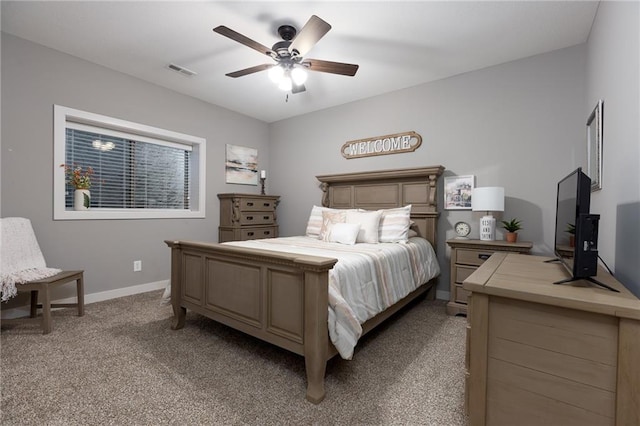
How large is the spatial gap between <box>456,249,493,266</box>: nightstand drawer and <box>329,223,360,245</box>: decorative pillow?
1048 millimetres

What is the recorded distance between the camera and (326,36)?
8.41 feet

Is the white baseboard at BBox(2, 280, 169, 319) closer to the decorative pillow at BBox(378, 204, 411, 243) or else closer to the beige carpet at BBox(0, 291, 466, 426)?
the beige carpet at BBox(0, 291, 466, 426)

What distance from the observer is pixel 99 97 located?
10.3 feet

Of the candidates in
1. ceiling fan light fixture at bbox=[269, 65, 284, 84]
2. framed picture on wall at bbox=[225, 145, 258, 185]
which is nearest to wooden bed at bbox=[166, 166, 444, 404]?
ceiling fan light fixture at bbox=[269, 65, 284, 84]

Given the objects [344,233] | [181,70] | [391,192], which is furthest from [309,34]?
[391,192]

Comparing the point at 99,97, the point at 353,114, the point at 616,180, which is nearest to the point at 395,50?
the point at 353,114

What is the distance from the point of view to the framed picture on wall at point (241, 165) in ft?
14.7

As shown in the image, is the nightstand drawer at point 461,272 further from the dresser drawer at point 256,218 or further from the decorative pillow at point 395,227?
the dresser drawer at point 256,218

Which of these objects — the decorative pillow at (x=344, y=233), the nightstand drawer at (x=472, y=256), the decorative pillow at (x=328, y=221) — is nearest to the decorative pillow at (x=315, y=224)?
the decorative pillow at (x=328, y=221)

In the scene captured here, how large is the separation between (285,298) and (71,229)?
2743mm

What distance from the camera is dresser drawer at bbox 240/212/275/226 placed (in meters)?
4.25

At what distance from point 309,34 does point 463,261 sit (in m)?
2.46

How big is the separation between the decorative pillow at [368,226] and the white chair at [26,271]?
2.73m

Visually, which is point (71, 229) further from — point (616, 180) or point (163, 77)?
point (616, 180)
